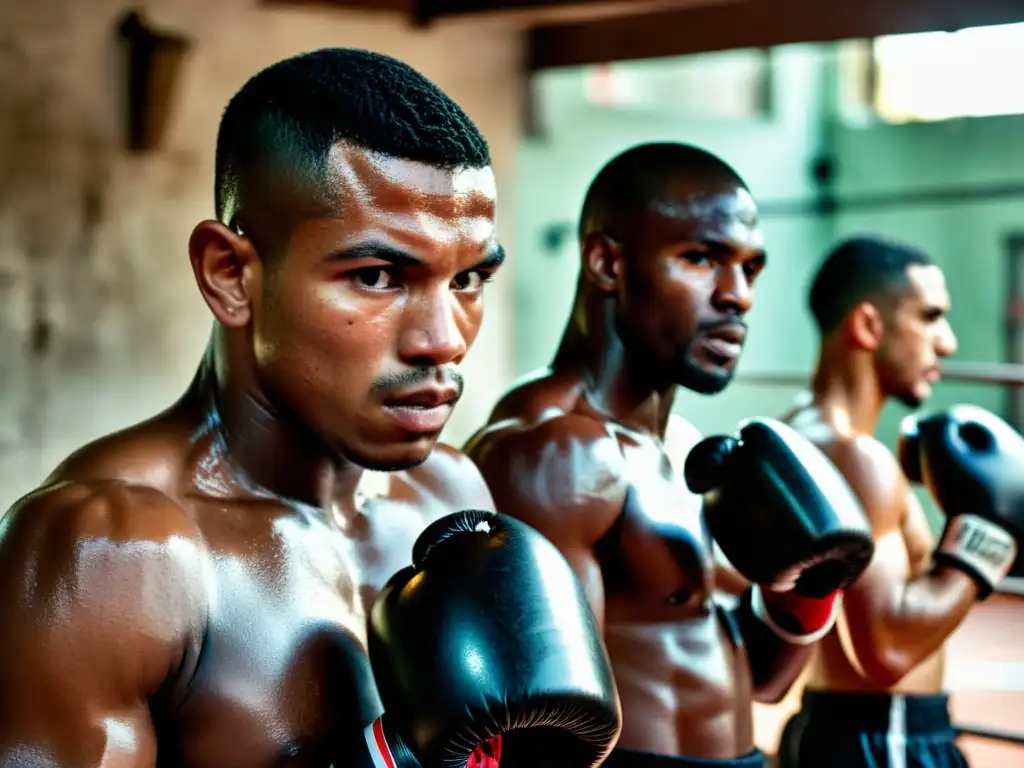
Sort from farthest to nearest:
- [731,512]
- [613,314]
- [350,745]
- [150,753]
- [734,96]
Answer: [734,96]
[613,314]
[731,512]
[350,745]
[150,753]

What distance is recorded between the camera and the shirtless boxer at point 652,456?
2.18 meters

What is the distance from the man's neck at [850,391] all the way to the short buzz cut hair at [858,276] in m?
0.11

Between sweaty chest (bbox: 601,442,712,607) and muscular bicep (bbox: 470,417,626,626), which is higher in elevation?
muscular bicep (bbox: 470,417,626,626)

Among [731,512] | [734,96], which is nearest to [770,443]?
[731,512]

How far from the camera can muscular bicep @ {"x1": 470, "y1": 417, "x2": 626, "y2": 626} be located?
2.12 m

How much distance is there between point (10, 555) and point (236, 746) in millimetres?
288

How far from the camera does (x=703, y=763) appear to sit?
7.25 feet

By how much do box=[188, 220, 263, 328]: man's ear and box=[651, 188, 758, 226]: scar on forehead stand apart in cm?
106

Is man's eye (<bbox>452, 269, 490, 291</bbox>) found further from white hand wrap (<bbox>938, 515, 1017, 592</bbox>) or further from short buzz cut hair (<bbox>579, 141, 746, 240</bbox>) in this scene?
white hand wrap (<bbox>938, 515, 1017, 592</bbox>)

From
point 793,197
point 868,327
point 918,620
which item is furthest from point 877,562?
point 793,197

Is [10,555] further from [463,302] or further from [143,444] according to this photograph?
[463,302]

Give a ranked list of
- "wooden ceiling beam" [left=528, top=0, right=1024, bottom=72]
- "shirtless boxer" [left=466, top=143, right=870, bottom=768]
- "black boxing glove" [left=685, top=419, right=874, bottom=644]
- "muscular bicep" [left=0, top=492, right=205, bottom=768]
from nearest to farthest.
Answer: "muscular bicep" [left=0, top=492, right=205, bottom=768] → "black boxing glove" [left=685, top=419, right=874, bottom=644] → "shirtless boxer" [left=466, top=143, right=870, bottom=768] → "wooden ceiling beam" [left=528, top=0, right=1024, bottom=72]

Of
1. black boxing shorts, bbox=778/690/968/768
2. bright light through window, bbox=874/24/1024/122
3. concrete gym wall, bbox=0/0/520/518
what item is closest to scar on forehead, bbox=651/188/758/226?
black boxing shorts, bbox=778/690/968/768

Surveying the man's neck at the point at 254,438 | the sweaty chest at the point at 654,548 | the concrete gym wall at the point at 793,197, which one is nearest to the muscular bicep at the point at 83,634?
the man's neck at the point at 254,438
